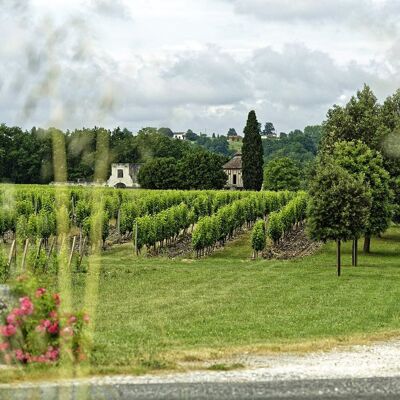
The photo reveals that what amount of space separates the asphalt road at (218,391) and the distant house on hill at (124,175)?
14049 centimetres

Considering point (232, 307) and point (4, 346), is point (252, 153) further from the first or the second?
point (4, 346)

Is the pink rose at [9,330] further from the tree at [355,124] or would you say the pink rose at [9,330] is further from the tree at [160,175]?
the tree at [160,175]

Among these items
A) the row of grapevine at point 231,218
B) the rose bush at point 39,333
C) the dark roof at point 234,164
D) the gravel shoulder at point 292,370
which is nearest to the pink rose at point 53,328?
the rose bush at point 39,333

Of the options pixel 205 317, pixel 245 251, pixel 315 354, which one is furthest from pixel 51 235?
pixel 315 354

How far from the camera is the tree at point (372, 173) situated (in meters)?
66.1

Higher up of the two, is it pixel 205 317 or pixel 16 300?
pixel 16 300

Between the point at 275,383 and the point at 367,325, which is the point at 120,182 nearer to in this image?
the point at 367,325

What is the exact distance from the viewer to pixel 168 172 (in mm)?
142500

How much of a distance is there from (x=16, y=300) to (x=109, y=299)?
19602 mm

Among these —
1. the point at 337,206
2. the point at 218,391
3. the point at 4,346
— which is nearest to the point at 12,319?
the point at 4,346

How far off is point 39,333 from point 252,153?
107 metres

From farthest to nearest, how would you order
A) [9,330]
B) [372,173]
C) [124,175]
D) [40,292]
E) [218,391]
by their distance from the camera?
[124,175], [372,173], [40,292], [9,330], [218,391]

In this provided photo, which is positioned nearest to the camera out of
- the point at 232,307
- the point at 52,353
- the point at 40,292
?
the point at 52,353

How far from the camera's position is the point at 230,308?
33844 mm
